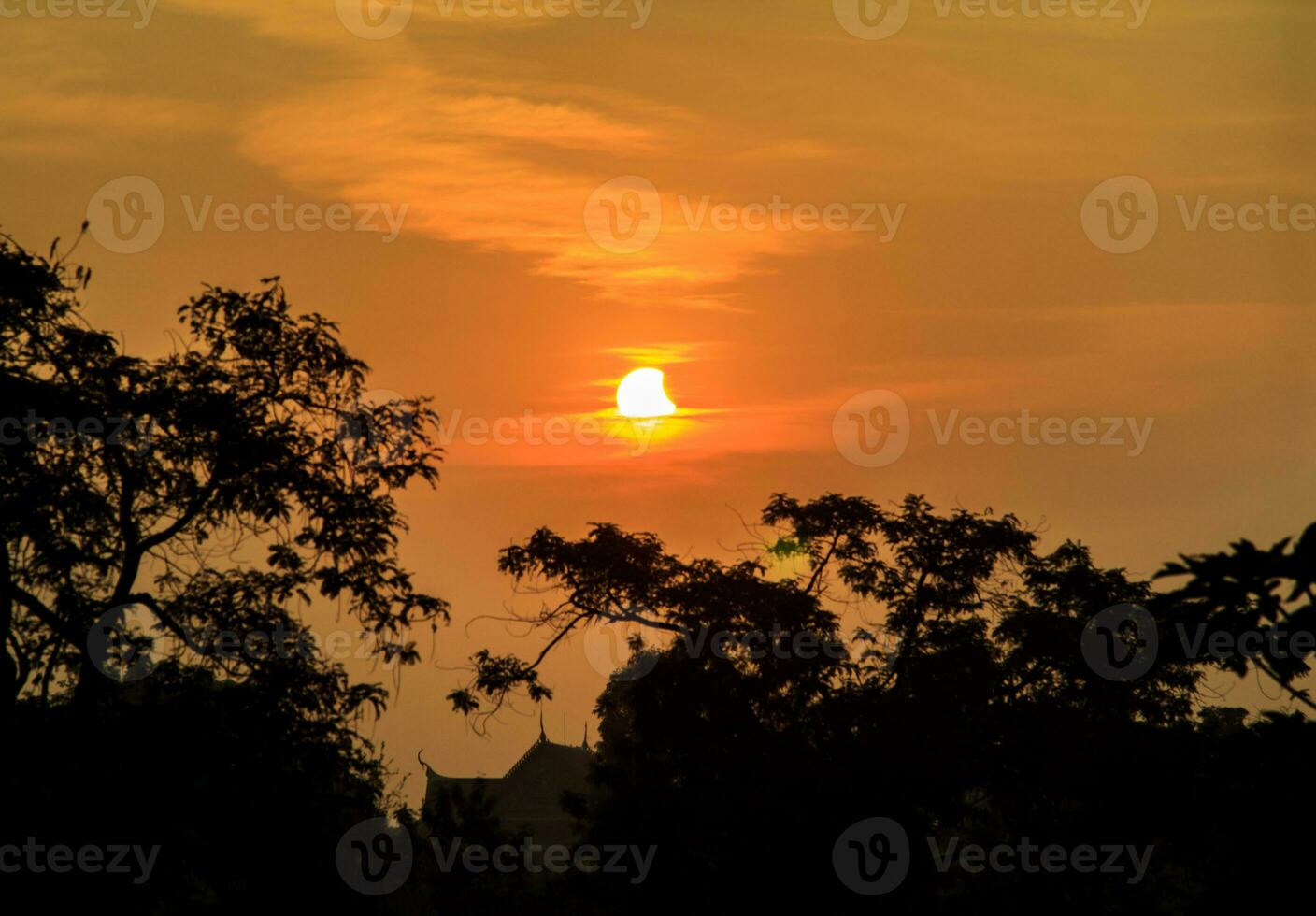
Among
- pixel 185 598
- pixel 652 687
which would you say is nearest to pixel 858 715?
pixel 652 687

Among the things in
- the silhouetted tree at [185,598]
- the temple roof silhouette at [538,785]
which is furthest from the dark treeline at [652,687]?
the temple roof silhouette at [538,785]

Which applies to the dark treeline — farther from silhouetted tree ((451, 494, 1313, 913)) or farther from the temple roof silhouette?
the temple roof silhouette

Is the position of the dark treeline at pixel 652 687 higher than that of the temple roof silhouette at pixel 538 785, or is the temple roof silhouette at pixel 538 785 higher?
the temple roof silhouette at pixel 538 785

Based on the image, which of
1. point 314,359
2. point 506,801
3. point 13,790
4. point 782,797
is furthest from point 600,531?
point 506,801

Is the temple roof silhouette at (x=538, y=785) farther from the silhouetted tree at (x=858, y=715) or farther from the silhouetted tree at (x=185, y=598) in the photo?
the silhouetted tree at (x=185, y=598)

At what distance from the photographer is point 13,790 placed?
14.1 m

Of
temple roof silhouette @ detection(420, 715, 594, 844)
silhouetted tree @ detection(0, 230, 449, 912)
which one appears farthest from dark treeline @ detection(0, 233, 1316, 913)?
temple roof silhouette @ detection(420, 715, 594, 844)

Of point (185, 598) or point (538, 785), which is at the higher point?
point (538, 785)

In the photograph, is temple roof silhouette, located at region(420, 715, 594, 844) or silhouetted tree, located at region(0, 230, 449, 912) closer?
silhouetted tree, located at region(0, 230, 449, 912)

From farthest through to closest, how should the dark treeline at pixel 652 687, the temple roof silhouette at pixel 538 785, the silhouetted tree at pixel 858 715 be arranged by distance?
the temple roof silhouette at pixel 538 785
the silhouetted tree at pixel 858 715
the dark treeline at pixel 652 687

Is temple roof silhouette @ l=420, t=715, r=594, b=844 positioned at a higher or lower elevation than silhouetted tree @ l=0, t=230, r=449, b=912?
higher

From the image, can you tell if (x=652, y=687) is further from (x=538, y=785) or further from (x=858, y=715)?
(x=538, y=785)

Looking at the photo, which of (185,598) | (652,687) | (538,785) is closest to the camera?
(185,598)

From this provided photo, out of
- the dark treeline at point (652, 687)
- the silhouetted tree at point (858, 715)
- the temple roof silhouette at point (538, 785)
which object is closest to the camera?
the dark treeline at point (652, 687)
